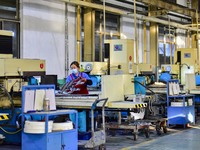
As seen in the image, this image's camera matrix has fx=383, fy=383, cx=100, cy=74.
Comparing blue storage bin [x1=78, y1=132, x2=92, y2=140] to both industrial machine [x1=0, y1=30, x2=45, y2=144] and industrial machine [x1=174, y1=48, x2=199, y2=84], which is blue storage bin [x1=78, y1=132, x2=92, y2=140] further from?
industrial machine [x1=174, y1=48, x2=199, y2=84]

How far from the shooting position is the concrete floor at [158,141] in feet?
20.1

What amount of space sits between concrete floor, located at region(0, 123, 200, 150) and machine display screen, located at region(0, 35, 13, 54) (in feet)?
5.12

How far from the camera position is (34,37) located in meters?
9.50

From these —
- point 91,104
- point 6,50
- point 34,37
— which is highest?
point 34,37

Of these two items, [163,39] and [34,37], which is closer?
[34,37]

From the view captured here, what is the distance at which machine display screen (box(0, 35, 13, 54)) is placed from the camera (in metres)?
5.59

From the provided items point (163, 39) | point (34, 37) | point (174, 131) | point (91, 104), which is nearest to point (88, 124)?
point (91, 104)

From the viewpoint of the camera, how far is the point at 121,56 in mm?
8266

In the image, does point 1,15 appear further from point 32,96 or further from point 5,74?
point 32,96

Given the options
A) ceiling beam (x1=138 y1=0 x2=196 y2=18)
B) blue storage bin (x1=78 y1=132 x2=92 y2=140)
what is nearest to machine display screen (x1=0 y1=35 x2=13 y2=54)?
blue storage bin (x1=78 y1=132 x2=92 y2=140)

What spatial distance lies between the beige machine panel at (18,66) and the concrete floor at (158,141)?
4.25 ft

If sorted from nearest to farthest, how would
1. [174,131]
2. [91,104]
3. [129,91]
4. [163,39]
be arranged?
[91,104] < [129,91] < [174,131] < [163,39]

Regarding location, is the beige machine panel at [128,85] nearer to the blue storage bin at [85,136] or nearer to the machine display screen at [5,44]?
the blue storage bin at [85,136]

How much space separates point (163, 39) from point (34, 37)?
26.9 feet
